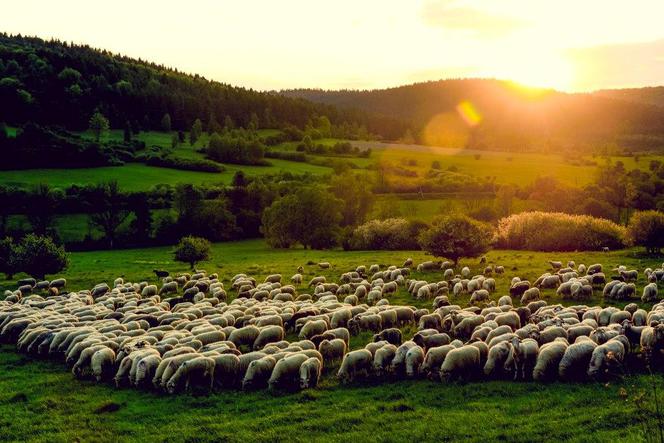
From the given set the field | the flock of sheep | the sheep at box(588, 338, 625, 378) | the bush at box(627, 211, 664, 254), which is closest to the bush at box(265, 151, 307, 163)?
the bush at box(627, 211, 664, 254)

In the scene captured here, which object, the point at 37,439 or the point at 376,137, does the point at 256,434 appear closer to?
the point at 37,439

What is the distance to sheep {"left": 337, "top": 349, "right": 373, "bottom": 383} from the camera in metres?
17.2

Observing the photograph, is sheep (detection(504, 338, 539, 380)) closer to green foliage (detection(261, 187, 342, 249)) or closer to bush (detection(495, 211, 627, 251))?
bush (detection(495, 211, 627, 251))

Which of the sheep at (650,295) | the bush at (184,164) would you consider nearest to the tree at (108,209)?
the bush at (184,164)

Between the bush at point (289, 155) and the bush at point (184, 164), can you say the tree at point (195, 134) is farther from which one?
the bush at point (184, 164)

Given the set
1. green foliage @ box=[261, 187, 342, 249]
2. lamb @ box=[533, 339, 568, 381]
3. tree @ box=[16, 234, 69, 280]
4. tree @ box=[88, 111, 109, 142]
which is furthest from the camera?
tree @ box=[88, 111, 109, 142]

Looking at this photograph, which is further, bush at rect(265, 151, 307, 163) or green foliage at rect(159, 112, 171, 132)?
green foliage at rect(159, 112, 171, 132)

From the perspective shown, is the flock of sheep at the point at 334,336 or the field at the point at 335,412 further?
the flock of sheep at the point at 334,336

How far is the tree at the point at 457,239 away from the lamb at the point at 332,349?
21.3 metres

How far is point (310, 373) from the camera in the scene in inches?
653

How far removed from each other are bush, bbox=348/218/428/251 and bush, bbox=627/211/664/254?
2031 centimetres

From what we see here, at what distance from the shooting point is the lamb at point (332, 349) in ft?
62.2

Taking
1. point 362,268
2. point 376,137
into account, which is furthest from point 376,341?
point 376,137

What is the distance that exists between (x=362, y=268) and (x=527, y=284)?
41.1 ft
